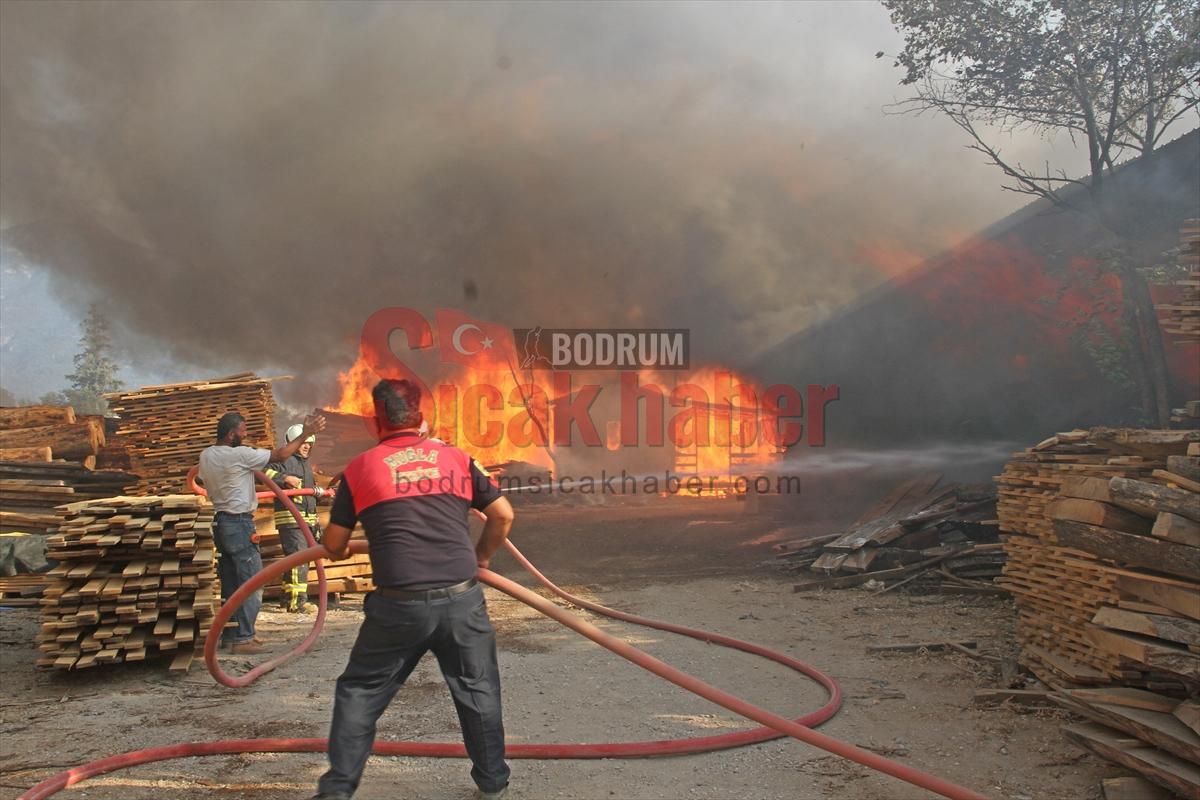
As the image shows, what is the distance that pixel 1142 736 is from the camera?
13.6 feet

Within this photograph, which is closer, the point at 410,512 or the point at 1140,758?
the point at 410,512

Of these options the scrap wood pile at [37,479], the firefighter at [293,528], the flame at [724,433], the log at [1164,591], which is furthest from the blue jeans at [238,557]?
the flame at [724,433]

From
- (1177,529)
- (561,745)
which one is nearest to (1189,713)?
(1177,529)

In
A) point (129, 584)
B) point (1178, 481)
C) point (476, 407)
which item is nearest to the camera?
point (1178, 481)

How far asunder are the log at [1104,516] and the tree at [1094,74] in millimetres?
6811

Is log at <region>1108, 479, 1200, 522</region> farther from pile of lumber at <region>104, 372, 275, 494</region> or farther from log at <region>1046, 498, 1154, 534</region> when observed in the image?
pile of lumber at <region>104, 372, 275, 494</region>

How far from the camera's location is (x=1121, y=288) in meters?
12.1

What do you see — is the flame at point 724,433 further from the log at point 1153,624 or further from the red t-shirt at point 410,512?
the red t-shirt at point 410,512

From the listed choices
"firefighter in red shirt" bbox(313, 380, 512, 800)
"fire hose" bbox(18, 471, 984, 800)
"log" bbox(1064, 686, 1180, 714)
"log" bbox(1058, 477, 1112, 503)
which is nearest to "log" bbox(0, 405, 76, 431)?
"fire hose" bbox(18, 471, 984, 800)

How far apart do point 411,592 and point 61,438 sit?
32.1 feet

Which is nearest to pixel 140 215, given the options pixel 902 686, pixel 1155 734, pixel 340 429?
pixel 340 429

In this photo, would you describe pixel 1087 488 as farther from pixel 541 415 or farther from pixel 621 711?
pixel 541 415

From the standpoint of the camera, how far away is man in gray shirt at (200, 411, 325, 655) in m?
7.00

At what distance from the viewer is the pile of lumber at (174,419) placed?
10406 mm
